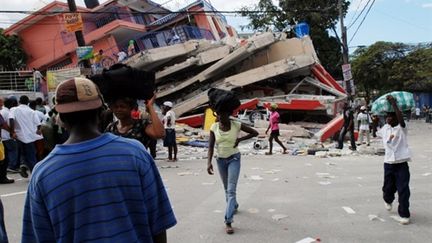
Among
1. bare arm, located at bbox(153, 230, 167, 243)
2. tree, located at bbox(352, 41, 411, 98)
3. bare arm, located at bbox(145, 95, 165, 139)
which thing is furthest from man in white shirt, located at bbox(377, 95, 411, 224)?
tree, located at bbox(352, 41, 411, 98)

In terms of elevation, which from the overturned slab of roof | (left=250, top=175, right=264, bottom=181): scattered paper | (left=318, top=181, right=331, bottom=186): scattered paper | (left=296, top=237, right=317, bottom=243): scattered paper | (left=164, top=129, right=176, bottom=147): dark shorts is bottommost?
(left=250, top=175, right=264, bottom=181): scattered paper

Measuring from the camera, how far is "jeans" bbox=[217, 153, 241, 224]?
5.67 meters

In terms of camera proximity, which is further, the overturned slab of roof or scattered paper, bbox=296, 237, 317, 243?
the overturned slab of roof

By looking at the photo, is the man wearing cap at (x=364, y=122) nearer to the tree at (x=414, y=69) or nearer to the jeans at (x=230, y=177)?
the jeans at (x=230, y=177)

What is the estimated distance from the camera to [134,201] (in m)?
2.09

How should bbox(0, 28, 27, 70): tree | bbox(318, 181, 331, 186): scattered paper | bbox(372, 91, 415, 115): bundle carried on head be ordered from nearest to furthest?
bbox(372, 91, 415, 115): bundle carried on head → bbox(318, 181, 331, 186): scattered paper → bbox(0, 28, 27, 70): tree

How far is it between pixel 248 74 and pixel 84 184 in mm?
22598

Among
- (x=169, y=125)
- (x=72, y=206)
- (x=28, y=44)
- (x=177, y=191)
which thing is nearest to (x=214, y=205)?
(x=177, y=191)

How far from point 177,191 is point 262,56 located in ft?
63.2

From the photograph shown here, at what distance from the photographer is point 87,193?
2.00 meters

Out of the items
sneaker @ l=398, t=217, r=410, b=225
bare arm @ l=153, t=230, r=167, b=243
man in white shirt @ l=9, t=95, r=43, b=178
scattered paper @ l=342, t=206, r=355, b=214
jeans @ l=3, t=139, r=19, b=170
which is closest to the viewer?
bare arm @ l=153, t=230, r=167, b=243

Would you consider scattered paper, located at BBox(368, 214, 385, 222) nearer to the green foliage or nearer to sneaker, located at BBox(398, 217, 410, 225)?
sneaker, located at BBox(398, 217, 410, 225)

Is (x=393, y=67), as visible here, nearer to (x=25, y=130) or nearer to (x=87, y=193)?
(x=25, y=130)

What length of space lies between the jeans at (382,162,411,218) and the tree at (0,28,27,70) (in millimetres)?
24503
